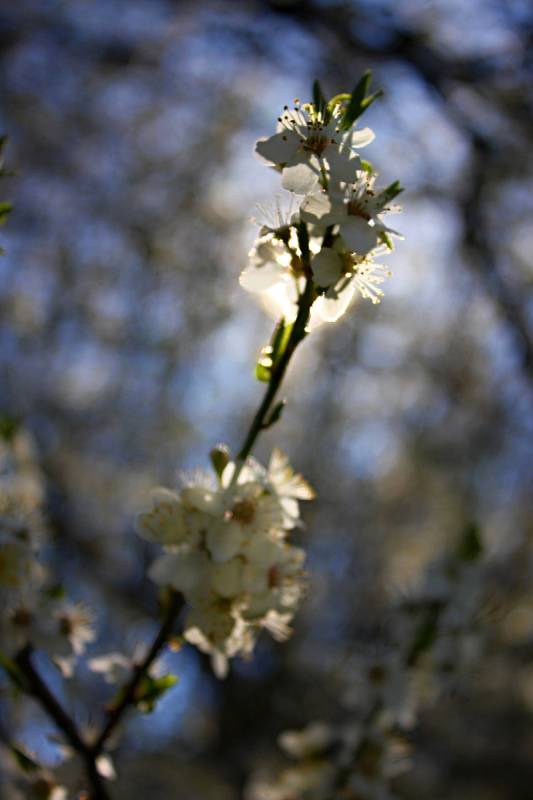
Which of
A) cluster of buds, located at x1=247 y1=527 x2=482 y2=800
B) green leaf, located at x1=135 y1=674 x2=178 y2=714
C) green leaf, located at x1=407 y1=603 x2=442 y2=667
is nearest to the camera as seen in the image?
green leaf, located at x1=135 y1=674 x2=178 y2=714

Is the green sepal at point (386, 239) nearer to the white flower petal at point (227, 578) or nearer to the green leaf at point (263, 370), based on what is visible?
the green leaf at point (263, 370)

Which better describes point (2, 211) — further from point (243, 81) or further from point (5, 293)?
point (5, 293)

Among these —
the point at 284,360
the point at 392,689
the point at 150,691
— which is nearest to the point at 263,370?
the point at 284,360

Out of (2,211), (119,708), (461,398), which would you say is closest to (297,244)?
(2,211)

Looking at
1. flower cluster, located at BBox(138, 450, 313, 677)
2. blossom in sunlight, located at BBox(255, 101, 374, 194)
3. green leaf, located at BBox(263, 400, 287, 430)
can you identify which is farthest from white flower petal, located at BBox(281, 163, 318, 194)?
flower cluster, located at BBox(138, 450, 313, 677)

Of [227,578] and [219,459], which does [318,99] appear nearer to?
[219,459]

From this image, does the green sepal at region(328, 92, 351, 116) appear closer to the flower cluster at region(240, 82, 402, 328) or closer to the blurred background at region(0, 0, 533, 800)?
the flower cluster at region(240, 82, 402, 328)

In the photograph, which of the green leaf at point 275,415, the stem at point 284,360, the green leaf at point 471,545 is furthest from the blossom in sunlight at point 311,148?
the green leaf at point 471,545
